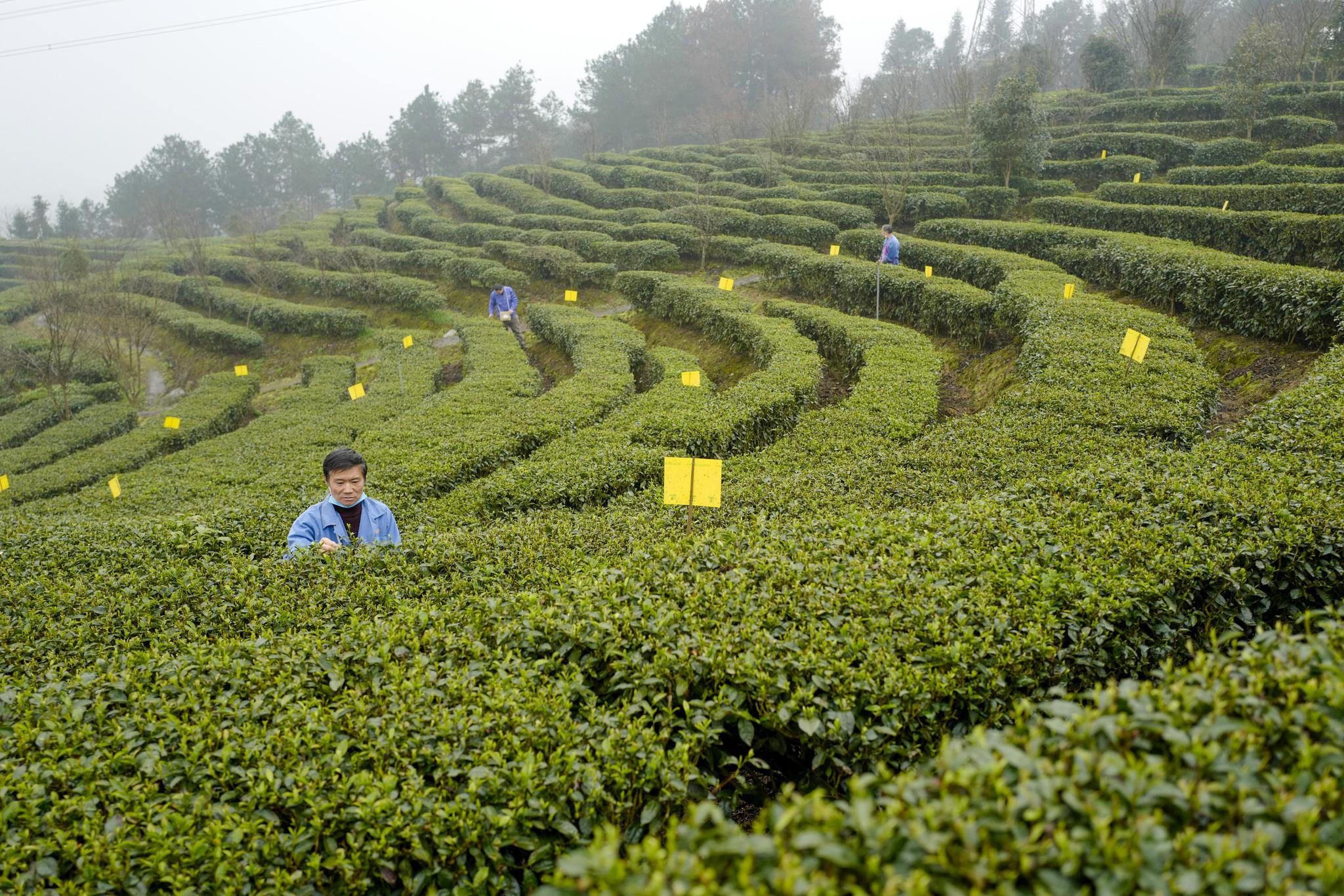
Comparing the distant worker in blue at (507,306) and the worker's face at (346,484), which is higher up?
the distant worker in blue at (507,306)

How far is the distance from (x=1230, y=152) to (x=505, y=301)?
988 inches

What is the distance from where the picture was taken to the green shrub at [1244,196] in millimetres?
17391

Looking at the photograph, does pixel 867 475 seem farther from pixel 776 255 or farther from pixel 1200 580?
pixel 776 255

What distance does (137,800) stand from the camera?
2678mm

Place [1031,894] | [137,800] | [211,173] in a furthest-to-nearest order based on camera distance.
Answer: [211,173] < [137,800] < [1031,894]

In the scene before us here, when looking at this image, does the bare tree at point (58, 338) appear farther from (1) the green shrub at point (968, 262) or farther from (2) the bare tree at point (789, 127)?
(2) the bare tree at point (789, 127)

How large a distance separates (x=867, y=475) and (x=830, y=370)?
23.3 ft

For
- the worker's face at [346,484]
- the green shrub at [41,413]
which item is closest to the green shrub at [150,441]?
the green shrub at [41,413]

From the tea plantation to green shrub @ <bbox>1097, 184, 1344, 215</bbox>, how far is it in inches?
342

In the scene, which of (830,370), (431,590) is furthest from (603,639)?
(830,370)

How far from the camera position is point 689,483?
5.31 metres

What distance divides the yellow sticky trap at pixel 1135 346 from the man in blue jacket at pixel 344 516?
7.85 m

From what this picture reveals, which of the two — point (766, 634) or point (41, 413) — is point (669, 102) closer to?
point (41, 413)

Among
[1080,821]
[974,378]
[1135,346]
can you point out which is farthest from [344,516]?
[974,378]
